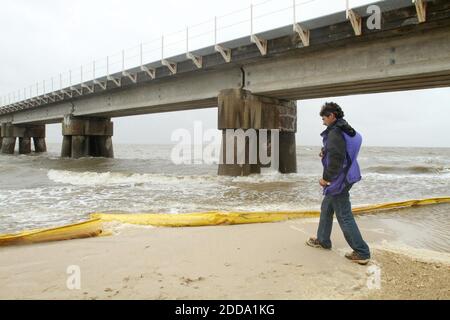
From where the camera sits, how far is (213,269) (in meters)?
3.14

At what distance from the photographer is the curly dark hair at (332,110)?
136 inches

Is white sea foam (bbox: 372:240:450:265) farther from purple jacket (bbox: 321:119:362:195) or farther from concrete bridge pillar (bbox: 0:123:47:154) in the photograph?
concrete bridge pillar (bbox: 0:123:47:154)

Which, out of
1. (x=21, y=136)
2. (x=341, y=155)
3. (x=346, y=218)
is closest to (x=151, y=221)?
(x=346, y=218)

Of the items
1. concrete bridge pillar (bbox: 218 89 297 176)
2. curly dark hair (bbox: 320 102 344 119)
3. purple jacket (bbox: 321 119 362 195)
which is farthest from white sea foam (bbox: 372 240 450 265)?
concrete bridge pillar (bbox: 218 89 297 176)

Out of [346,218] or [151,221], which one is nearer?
[346,218]

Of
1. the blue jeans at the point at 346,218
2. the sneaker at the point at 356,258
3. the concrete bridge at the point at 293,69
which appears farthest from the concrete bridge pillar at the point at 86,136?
the sneaker at the point at 356,258

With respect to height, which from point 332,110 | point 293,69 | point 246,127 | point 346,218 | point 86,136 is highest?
point 293,69

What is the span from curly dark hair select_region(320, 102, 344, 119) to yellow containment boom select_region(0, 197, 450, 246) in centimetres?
240

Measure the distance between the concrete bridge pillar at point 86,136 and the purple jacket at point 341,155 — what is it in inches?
1077

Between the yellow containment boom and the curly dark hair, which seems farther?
the yellow containment boom

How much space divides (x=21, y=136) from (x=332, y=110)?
156 feet

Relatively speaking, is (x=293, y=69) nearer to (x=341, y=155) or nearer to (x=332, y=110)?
(x=332, y=110)

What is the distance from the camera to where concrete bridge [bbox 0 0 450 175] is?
9727 millimetres

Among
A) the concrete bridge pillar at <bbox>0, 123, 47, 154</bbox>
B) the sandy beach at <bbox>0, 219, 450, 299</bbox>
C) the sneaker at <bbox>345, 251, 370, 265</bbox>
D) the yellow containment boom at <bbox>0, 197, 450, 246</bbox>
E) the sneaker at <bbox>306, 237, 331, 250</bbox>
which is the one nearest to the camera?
the sandy beach at <bbox>0, 219, 450, 299</bbox>
